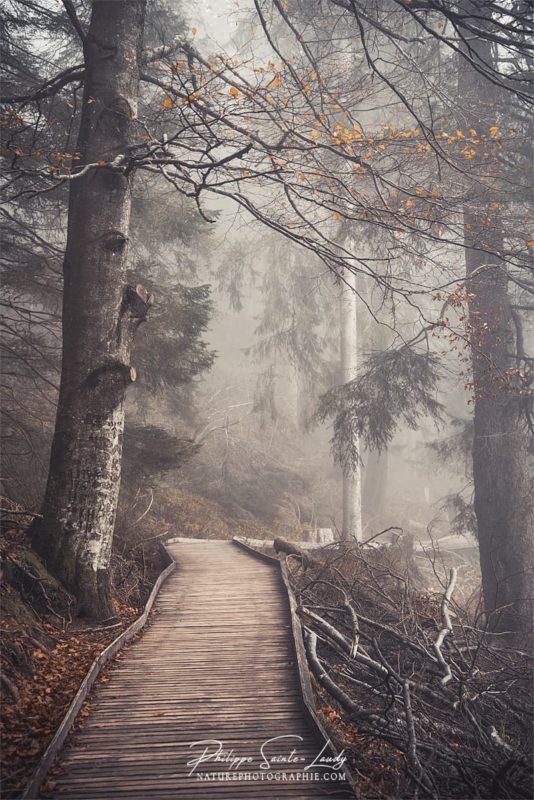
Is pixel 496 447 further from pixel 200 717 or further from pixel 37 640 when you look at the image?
pixel 37 640

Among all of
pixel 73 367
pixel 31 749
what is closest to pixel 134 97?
pixel 73 367

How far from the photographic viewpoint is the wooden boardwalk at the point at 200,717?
11.2 feet

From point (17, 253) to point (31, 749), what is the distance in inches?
323

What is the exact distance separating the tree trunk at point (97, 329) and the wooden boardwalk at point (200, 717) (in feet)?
4.06

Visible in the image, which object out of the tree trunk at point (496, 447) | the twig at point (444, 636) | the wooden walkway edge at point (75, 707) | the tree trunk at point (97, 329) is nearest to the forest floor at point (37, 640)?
the wooden walkway edge at point (75, 707)

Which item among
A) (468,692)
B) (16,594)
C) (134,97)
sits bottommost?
(468,692)

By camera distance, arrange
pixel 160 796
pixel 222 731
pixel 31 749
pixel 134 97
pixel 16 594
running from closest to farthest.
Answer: pixel 160 796
pixel 31 749
pixel 222 731
pixel 16 594
pixel 134 97

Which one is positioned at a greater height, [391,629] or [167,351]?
[167,351]

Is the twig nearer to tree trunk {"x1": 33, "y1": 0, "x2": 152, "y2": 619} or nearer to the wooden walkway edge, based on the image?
the wooden walkway edge

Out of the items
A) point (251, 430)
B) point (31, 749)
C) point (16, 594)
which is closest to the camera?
point (31, 749)

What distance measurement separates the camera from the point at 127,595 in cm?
744

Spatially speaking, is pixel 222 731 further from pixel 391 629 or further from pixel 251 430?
pixel 251 430

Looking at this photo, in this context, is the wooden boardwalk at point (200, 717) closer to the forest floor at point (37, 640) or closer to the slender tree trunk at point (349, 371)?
the forest floor at point (37, 640)

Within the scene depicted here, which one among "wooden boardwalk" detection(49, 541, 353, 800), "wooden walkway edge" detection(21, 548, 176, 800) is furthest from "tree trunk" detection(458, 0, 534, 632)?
"wooden walkway edge" detection(21, 548, 176, 800)
